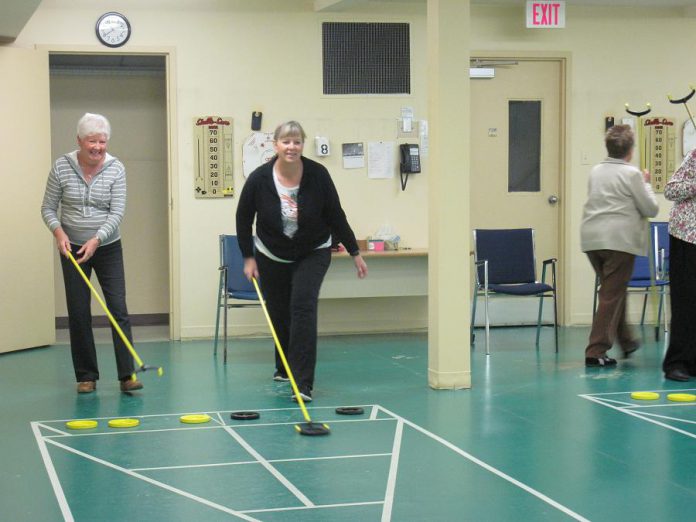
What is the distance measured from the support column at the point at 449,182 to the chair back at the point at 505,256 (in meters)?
1.85

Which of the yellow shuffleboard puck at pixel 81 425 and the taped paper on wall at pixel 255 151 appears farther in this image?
the taped paper on wall at pixel 255 151

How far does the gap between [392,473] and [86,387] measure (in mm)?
2410

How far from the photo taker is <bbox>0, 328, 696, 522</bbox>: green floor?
3.42 m

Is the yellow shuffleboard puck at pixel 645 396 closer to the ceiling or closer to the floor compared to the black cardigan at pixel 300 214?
closer to the floor

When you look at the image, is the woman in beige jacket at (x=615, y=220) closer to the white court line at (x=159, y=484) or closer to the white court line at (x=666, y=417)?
the white court line at (x=666, y=417)

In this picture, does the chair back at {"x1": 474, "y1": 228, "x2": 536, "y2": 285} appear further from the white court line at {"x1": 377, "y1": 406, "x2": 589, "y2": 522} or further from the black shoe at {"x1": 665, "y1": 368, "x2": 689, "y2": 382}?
the white court line at {"x1": 377, "y1": 406, "x2": 589, "y2": 522}

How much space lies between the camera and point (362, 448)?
4.23 meters

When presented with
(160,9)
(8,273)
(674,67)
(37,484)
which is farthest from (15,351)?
(674,67)

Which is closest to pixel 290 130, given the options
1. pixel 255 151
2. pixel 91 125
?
pixel 91 125

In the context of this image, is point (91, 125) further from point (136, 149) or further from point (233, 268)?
point (136, 149)

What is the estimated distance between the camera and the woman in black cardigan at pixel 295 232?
516cm

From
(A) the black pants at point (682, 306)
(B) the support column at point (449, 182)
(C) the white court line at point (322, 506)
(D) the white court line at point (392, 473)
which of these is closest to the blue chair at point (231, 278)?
(B) the support column at point (449, 182)

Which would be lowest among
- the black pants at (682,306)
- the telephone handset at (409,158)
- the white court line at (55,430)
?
the white court line at (55,430)

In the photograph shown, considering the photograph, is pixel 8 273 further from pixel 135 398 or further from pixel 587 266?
pixel 587 266
